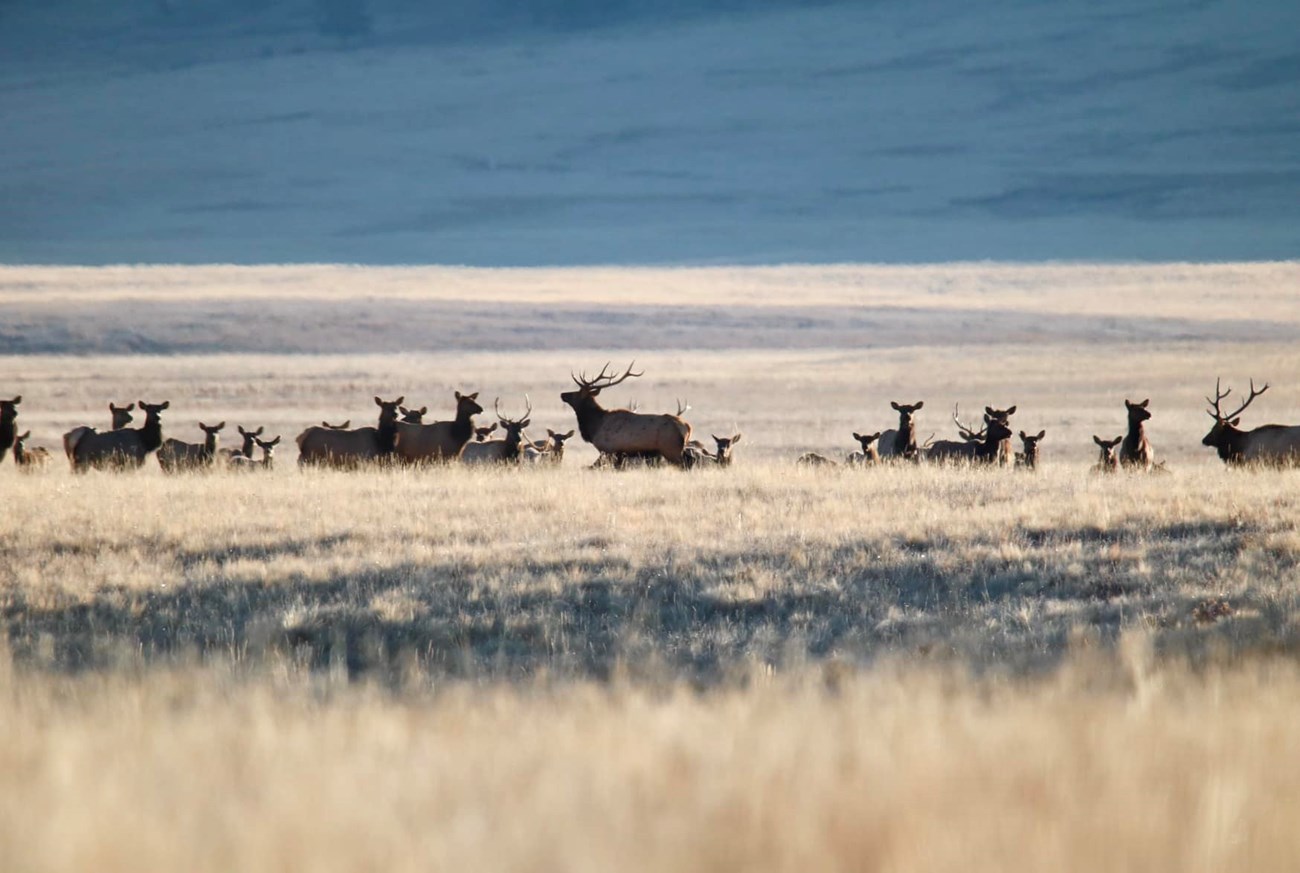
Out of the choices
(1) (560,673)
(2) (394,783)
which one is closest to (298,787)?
(2) (394,783)

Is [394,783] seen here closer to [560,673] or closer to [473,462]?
[560,673]

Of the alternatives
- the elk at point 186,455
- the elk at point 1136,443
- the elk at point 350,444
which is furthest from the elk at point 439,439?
the elk at point 1136,443

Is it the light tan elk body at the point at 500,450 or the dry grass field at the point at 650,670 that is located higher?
the light tan elk body at the point at 500,450

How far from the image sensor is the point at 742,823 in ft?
15.0

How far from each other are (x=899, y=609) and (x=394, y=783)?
5.33 metres

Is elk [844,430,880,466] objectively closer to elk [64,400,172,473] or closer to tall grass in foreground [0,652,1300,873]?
elk [64,400,172,473]

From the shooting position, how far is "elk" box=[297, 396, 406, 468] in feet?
70.0

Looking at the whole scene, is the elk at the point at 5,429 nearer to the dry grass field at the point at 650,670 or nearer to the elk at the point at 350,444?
the dry grass field at the point at 650,670

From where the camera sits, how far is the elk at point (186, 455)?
2178 cm

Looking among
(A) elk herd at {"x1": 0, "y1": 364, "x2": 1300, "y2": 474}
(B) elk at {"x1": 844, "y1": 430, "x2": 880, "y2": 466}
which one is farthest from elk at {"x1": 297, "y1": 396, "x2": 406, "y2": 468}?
(B) elk at {"x1": 844, "y1": 430, "x2": 880, "y2": 466}

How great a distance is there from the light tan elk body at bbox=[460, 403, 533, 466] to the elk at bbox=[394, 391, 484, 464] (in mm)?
216

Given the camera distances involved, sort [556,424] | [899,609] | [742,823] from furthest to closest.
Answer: [556,424] < [899,609] < [742,823]

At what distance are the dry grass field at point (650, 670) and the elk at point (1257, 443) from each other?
322 cm

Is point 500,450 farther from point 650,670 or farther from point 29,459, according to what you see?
point 650,670
